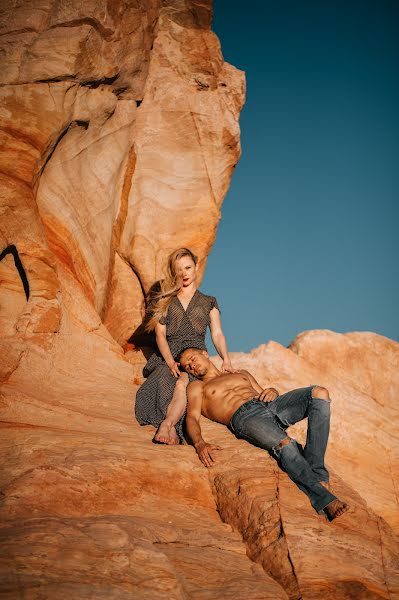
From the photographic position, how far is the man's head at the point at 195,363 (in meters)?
5.45

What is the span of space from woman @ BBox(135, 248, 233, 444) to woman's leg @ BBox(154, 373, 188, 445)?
1 centimetres

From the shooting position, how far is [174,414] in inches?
201

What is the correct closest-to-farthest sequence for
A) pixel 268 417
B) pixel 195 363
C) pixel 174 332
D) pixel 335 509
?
1. pixel 335 509
2. pixel 268 417
3. pixel 195 363
4. pixel 174 332

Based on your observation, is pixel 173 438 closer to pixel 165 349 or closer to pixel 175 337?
pixel 165 349

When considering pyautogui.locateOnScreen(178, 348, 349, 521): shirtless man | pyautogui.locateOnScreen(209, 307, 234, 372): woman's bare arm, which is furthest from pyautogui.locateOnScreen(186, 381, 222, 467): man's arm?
pyautogui.locateOnScreen(209, 307, 234, 372): woman's bare arm

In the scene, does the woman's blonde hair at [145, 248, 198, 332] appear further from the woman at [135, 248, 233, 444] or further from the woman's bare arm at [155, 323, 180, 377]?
the woman's bare arm at [155, 323, 180, 377]

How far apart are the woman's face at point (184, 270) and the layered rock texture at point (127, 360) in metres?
1.23

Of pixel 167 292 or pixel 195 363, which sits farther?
pixel 167 292

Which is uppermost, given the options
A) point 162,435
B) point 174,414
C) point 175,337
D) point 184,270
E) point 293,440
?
point 184,270

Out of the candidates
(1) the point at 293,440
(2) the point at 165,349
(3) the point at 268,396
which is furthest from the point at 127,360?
(1) the point at 293,440

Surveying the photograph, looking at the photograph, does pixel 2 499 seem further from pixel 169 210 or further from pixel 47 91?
pixel 169 210

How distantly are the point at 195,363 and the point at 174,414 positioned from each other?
66cm

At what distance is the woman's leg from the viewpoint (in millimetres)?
4774

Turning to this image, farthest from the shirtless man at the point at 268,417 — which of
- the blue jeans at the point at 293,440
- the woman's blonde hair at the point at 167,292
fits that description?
the woman's blonde hair at the point at 167,292
